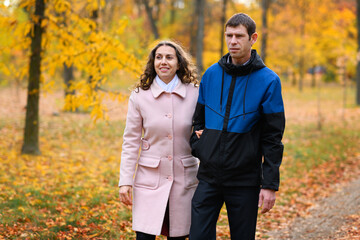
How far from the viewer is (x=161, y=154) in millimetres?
3088

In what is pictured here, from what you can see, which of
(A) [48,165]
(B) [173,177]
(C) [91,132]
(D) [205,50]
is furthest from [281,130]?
(D) [205,50]

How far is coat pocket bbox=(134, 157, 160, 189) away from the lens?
3074 mm

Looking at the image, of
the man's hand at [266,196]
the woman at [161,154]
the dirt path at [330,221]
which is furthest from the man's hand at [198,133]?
the dirt path at [330,221]

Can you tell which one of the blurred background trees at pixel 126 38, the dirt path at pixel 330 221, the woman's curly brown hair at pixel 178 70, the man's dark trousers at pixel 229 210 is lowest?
the dirt path at pixel 330 221

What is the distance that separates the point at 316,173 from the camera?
867 centimetres

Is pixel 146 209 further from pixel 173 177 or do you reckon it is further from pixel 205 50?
pixel 205 50

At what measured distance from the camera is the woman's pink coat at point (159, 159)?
3.06 m

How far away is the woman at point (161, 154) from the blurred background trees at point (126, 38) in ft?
2.21

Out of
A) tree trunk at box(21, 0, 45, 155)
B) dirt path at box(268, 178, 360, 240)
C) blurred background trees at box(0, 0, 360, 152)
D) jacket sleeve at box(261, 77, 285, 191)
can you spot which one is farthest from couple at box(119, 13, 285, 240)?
tree trunk at box(21, 0, 45, 155)

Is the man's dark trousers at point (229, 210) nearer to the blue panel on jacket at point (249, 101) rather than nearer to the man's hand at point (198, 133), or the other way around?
Answer: the man's hand at point (198, 133)

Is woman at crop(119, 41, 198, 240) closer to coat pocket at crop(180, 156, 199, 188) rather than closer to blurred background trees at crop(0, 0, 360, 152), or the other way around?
coat pocket at crop(180, 156, 199, 188)

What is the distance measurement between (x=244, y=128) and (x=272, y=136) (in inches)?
7.8

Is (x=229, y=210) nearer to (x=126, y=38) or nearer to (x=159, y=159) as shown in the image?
(x=159, y=159)

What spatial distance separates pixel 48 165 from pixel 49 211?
2811 millimetres
